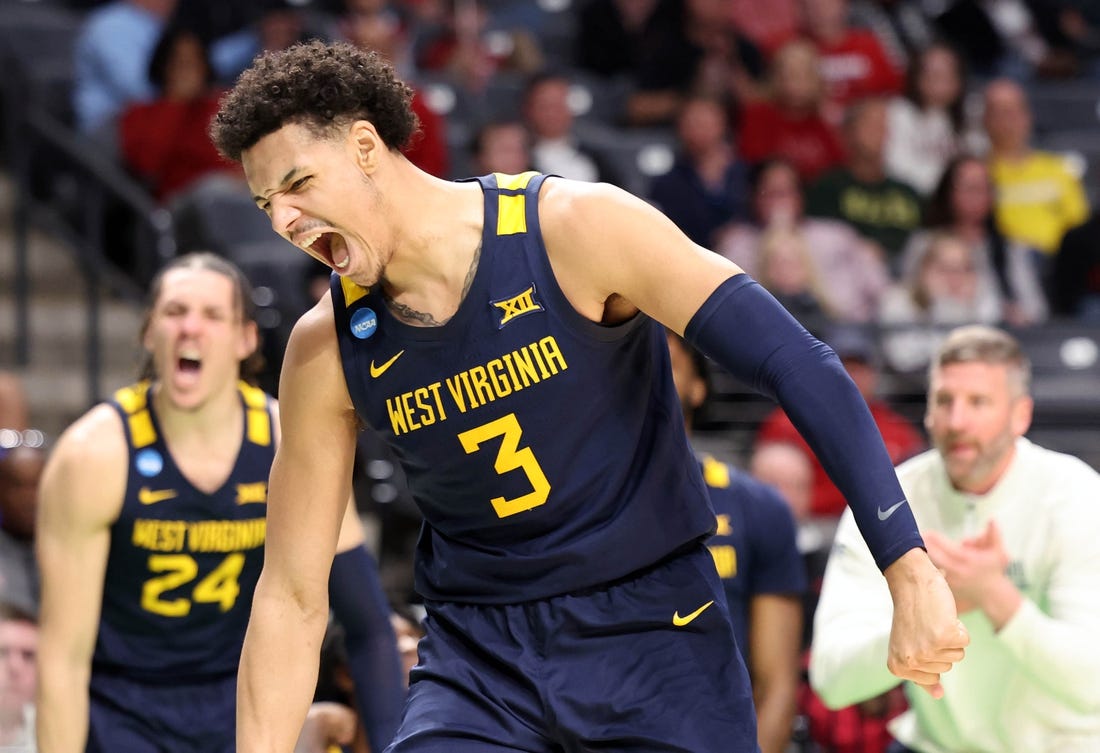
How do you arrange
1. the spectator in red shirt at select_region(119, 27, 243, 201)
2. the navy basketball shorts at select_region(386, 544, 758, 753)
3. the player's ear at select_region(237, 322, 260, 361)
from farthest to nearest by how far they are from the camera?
the spectator in red shirt at select_region(119, 27, 243, 201), the player's ear at select_region(237, 322, 260, 361), the navy basketball shorts at select_region(386, 544, 758, 753)

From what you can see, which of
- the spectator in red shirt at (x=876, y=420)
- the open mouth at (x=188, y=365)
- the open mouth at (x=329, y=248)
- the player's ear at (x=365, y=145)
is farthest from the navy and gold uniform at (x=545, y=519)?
the spectator in red shirt at (x=876, y=420)

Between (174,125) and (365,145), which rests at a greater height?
(174,125)

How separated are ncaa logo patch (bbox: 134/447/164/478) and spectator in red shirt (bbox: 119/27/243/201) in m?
3.98

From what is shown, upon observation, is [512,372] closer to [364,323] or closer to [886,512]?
[364,323]

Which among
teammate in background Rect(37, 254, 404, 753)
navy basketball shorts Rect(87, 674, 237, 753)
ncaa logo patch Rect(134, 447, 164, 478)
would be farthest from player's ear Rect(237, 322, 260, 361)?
navy basketball shorts Rect(87, 674, 237, 753)

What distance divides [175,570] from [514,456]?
1.77 m

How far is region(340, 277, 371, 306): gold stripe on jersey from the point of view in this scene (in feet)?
10.3

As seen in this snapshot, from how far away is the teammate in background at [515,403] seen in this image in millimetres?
2918

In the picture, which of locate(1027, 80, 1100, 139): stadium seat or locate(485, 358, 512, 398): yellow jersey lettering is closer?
locate(485, 358, 512, 398): yellow jersey lettering

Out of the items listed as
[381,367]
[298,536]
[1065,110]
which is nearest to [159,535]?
[298,536]

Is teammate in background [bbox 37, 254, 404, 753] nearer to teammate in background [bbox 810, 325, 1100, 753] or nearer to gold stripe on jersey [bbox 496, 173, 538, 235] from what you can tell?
teammate in background [bbox 810, 325, 1100, 753]

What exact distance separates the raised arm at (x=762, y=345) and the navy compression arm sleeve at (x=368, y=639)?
146 centimetres

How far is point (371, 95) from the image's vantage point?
302 cm

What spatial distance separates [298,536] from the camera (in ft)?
10.4
